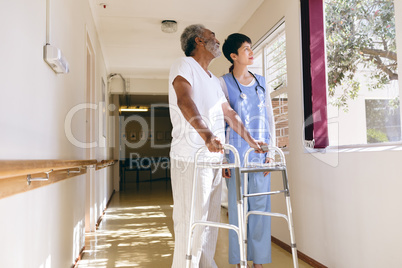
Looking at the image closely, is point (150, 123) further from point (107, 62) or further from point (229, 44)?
point (229, 44)

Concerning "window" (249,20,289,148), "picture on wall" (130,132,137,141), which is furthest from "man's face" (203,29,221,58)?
"picture on wall" (130,132,137,141)

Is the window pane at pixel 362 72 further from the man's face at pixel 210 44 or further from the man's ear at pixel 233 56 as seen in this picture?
the man's face at pixel 210 44

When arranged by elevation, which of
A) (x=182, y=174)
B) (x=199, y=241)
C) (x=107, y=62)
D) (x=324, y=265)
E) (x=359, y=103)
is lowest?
(x=324, y=265)

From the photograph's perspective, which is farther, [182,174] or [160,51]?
[160,51]

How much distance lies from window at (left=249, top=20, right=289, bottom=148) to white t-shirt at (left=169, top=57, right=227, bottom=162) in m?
1.61

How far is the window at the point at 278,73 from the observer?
3.71 meters

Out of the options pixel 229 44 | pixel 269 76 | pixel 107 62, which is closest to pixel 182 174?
pixel 229 44

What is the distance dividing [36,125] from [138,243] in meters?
2.35

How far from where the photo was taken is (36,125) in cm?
178

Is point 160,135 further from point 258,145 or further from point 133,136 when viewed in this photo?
point 258,145

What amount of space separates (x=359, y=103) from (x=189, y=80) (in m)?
1.24

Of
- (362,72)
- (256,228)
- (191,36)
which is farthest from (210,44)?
(256,228)

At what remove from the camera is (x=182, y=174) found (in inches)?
84.0

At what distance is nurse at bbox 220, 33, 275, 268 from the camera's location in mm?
2633
